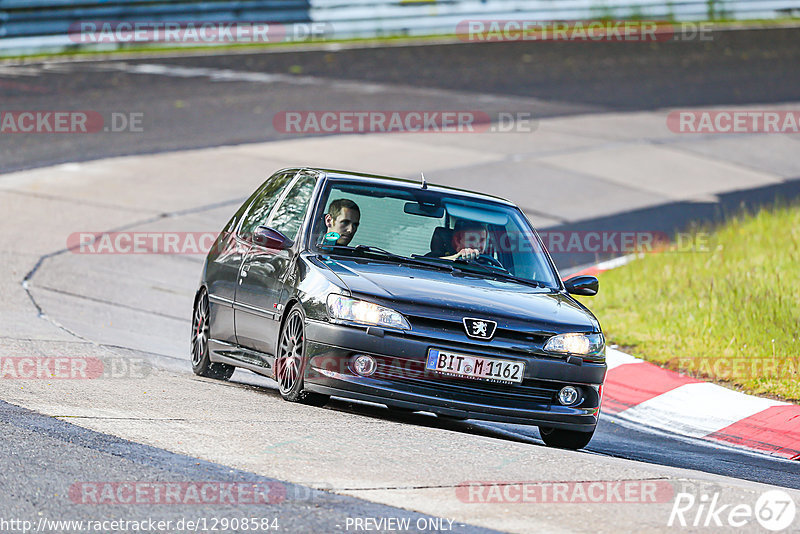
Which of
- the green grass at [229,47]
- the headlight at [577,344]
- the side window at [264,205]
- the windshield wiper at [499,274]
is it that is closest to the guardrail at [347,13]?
the green grass at [229,47]

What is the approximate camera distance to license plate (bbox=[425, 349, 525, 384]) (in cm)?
725

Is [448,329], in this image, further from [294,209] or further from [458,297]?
[294,209]

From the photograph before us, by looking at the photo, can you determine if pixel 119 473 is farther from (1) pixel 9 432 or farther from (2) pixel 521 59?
(2) pixel 521 59

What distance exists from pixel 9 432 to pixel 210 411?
128cm

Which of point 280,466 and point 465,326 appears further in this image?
point 465,326

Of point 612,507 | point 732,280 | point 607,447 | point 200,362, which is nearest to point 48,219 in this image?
point 200,362

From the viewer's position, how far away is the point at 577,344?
756 cm

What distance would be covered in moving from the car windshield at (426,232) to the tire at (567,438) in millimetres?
974

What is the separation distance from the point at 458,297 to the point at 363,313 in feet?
1.83

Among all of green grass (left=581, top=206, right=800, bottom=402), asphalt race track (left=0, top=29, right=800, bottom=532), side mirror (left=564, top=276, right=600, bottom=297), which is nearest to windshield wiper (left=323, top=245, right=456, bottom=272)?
side mirror (left=564, top=276, right=600, bottom=297)

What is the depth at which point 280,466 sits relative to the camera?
19.5ft

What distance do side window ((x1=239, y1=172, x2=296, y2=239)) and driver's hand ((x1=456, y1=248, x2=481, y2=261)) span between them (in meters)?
1.44

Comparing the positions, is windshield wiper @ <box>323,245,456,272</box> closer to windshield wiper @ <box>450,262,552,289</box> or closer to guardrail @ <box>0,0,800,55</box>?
windshield wiper @ <box>450,262,552,289</box>

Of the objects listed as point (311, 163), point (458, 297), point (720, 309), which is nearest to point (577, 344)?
point (458, 297)
